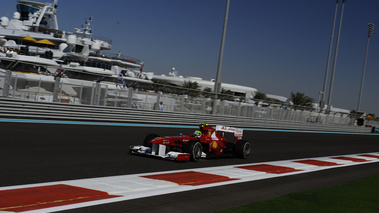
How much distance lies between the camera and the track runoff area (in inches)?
202

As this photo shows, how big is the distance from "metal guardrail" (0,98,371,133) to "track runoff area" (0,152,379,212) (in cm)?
1030

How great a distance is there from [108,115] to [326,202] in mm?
14709

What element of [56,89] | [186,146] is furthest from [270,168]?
[56,89]

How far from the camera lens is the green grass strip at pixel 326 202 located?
19.8ft

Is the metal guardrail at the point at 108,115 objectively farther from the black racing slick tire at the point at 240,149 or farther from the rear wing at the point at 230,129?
the black racing slick tire at the point at 240,149

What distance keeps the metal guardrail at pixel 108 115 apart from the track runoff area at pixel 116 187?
10298 mm

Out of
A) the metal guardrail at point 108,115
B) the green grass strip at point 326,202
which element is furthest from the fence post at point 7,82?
the green grass strip at point 326,202

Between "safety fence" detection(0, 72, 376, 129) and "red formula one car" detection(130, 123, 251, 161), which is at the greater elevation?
"safety fence" detection(0, 72, 376, 129)

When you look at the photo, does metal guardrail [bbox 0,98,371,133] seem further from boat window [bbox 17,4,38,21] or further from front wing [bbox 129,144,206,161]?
boat window [bbox 17,4,38,21]

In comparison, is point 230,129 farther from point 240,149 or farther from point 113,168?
point 113,168

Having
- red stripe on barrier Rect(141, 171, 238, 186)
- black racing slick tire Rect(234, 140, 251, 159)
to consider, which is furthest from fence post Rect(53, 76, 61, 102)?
red stripe on barrier Rect(141, 171, 238, 186)

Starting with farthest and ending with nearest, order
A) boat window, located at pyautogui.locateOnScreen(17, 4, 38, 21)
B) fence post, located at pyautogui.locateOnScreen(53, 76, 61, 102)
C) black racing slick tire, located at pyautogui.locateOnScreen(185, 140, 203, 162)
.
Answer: boat window, located at pyautogui.locateOnScreen(17, 4, 38, 21), fence post, located at pyautogui.locateOnScreen(53, 76, 61, 102), black racing slick tire, located at pyautogui.locateOnScreen(185, 140, 203, 162)

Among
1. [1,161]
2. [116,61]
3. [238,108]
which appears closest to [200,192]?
[1,161]

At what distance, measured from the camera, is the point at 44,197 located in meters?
5.40
